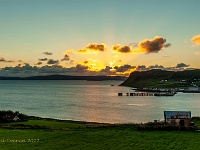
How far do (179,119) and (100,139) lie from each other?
19993 millimetres

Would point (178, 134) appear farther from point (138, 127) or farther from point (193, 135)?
point (138, 127)

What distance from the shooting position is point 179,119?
60.8m

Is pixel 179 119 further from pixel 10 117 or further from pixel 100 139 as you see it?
pixel 10 117

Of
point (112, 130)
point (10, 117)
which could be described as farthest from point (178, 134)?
point (10, 117)

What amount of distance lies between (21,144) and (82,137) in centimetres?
1086

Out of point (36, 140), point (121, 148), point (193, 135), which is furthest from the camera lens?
point (193, 135)

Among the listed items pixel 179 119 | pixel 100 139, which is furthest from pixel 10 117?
pixel 179 119

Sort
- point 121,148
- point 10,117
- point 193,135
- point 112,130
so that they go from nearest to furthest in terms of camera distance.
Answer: point 121,148 < point 193,135 < point 112,130 < point 10,117

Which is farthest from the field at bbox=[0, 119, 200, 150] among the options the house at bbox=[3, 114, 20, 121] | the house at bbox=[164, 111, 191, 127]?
the house at bbox=[3, 114, 20, 121]

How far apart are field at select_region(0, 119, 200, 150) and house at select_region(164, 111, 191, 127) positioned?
13.8ft

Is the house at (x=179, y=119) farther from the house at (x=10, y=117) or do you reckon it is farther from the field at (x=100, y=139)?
the house at (x=10, y=117)

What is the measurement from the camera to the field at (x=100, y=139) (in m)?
44.5

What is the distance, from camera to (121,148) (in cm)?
4306

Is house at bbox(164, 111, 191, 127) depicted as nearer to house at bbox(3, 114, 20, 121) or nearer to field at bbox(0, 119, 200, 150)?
field at bbox(0, 119, 200, 150)
